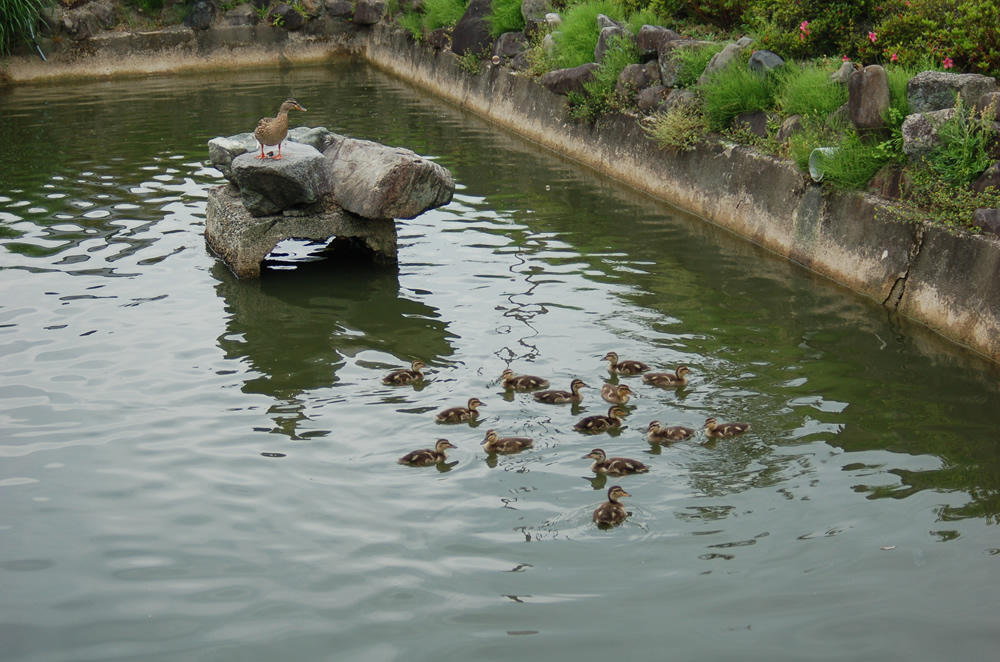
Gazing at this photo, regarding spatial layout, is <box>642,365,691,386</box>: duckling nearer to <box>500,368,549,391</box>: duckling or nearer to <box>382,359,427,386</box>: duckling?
<box>500,368,549,391</box>: duckling

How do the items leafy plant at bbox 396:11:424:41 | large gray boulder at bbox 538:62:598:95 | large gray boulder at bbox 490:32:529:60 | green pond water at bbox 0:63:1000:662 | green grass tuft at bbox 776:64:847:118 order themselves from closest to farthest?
1. green pond water at bbox 0:63:1000:662
2. green grass tuft at bbox 776:64:847:118
3. large gray boulder at bbox 538:62:598:95
4. large gray boulder at bbox 490:32:529:60
5. leafy plant at bbox 396:11:424:41

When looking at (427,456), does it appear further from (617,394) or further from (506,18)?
(506,18)

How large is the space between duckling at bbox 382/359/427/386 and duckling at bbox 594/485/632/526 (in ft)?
7.89

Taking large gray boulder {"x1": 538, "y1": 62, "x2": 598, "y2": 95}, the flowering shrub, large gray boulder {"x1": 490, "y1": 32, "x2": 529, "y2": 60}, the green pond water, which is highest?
the flowering shrub

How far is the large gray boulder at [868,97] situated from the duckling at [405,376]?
17.4 feet

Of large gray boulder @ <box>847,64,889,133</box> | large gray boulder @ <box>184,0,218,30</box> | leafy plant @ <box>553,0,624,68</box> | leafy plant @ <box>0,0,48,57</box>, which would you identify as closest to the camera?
large gray boulder @ <box>847,64,889,133</box>

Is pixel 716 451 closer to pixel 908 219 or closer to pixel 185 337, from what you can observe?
pixel 908 219

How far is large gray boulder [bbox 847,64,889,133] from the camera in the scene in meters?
10.1

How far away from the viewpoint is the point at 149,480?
675 cm

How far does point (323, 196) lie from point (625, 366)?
4118 mm

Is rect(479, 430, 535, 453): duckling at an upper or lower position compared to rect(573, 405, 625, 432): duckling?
lower

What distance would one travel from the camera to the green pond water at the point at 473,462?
5297mm

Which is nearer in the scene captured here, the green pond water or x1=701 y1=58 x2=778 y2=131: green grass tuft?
the green pond water

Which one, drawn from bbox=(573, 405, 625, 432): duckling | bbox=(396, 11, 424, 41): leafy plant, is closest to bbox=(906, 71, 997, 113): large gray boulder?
bbox=(573, 405, 625, 432): duckling
